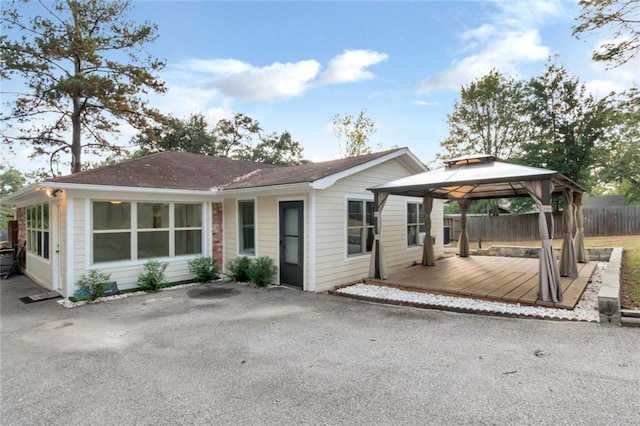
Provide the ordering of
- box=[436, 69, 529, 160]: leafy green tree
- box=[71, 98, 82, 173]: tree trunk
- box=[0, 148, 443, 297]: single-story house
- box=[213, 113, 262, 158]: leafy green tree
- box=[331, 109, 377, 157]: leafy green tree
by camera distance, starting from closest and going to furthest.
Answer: box=[0, 148, 443, 297]: single-story house → box=[71, 98, 82, 173]: tree trunk → box=[436, 69, 529, 160]: leafy green tree → box=[331, 109, 377, 157]: leafy green tree → box=[213, 113, 262, 158]: leafy green tree

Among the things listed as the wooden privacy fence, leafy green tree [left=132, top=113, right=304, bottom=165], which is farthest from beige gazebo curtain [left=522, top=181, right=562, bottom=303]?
leafy green tree [left=132, top=113, right=304, bottom=165]

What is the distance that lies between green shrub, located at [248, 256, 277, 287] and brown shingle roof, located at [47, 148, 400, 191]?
1.79 m

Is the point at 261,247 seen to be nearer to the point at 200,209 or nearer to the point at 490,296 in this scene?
the point at 200,209

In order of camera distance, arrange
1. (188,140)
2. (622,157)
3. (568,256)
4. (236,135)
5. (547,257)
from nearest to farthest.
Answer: (547,257), (568,256), (622,157), (188,140), (236,135)

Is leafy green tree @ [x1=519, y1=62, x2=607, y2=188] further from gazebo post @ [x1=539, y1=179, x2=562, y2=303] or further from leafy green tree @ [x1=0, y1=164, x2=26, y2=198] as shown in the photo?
leafy green tree @ [x1=0, y1=164, x2=26, y2=198]

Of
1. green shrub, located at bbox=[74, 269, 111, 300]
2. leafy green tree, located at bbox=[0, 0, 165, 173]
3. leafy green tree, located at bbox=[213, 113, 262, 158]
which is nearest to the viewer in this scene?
green shrub, located at bbox=[74, 269, 111, 300]

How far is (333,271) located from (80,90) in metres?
12.7

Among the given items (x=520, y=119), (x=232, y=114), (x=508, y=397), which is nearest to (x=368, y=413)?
(x=508, y=397)

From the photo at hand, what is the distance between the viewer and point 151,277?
23.5ft

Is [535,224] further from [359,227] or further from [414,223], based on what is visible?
[359,227]

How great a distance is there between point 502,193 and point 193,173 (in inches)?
351

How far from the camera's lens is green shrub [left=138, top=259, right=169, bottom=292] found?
23.5 ft

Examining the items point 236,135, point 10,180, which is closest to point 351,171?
point 236,135

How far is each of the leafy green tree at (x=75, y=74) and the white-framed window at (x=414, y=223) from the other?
1238cm
